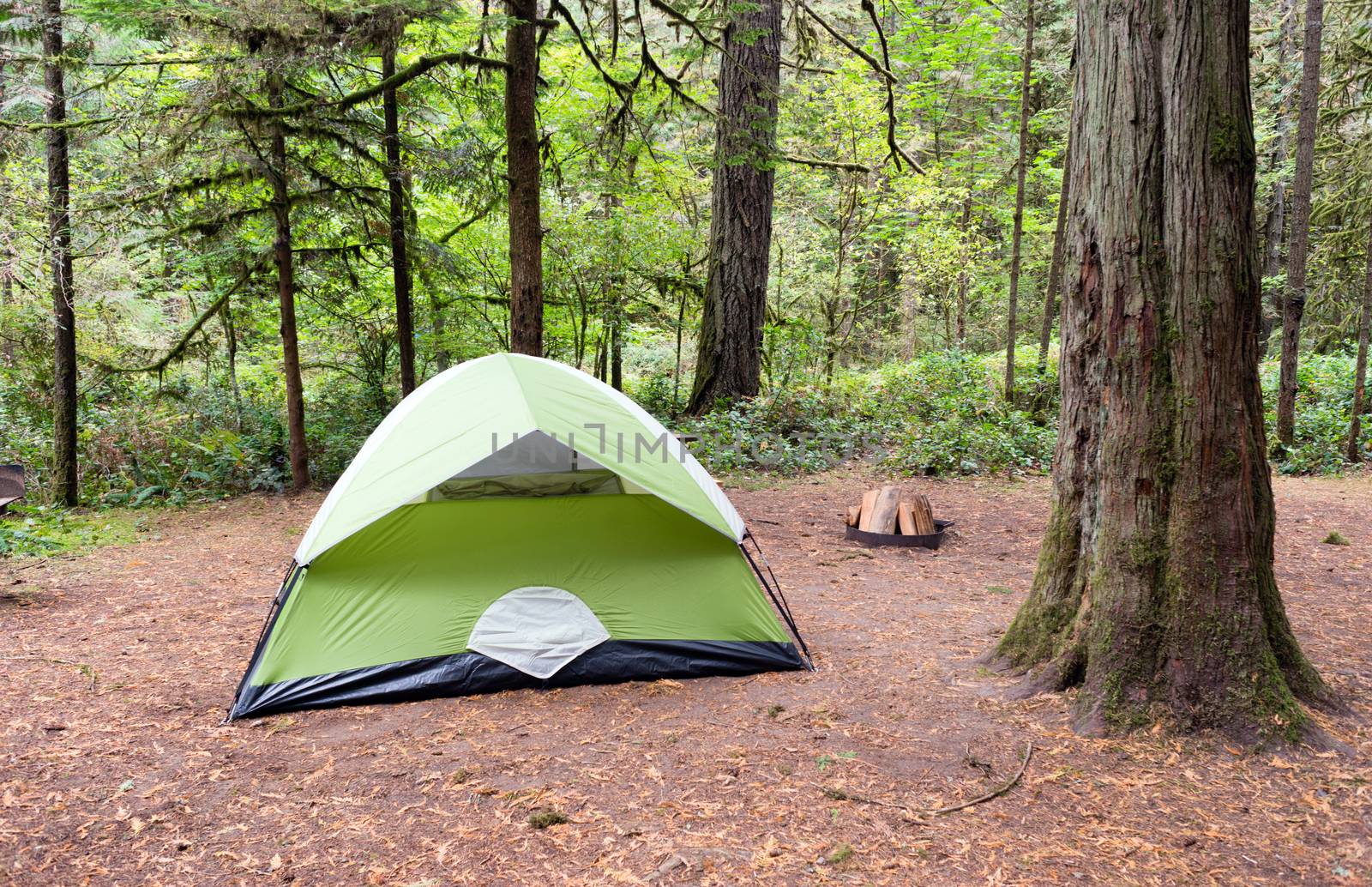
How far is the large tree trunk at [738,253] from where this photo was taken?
34.9ft

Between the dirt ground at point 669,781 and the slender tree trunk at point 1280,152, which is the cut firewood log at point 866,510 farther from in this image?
the slender tree trunk at point 1280,152

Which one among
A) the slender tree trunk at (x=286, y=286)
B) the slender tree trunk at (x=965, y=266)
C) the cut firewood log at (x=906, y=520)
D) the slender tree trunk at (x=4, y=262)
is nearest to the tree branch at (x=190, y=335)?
the slender tree trunk at (x=286, y=286)

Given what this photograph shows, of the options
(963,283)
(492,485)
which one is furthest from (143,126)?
(963,283)

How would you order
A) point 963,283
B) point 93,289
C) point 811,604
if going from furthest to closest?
point 963,283 → point 93,289 → point 811,604

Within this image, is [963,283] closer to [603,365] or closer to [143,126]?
[603,365]

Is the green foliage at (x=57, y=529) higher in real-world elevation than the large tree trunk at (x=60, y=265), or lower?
lower

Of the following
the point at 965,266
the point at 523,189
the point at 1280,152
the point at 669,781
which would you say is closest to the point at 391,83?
the point at 523,189

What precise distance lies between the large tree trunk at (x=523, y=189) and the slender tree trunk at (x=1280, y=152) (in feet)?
41.7

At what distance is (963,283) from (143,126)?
13876 mm

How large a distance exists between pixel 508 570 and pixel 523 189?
434cm

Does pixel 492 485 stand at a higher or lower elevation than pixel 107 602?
higher

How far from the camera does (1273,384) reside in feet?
40.9

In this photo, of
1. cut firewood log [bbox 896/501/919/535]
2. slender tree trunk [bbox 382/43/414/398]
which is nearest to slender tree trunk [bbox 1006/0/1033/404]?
cut firewood log [bbox 896/501/919/535]

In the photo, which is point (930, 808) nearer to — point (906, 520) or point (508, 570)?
point (508, 570)
